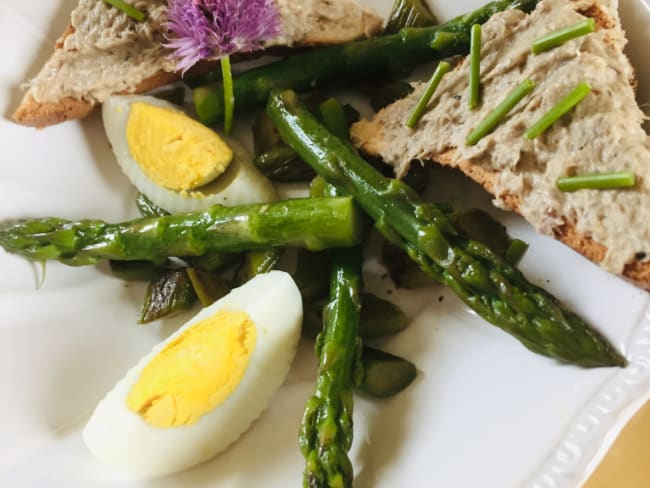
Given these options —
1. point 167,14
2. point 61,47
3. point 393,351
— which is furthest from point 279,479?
point 61,47

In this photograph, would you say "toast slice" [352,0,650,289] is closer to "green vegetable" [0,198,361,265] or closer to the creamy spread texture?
"green vegetable" [0,198,361,265]

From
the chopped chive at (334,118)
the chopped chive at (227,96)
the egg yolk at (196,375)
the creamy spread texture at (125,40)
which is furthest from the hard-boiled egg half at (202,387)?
the creamy spread texture at (125,40)

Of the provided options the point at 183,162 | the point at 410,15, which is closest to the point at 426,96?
the point at 410,15

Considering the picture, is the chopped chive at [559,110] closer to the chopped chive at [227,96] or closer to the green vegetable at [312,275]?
the green vegetable at [312,275]

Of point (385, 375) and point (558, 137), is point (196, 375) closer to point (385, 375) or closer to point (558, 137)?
point (385, 375)

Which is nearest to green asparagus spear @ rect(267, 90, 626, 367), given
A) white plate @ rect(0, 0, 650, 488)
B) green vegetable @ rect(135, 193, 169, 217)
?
white plate @ rect(0, 0, 650, 488)

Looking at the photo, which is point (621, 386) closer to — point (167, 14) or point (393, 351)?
point (393, 351)
